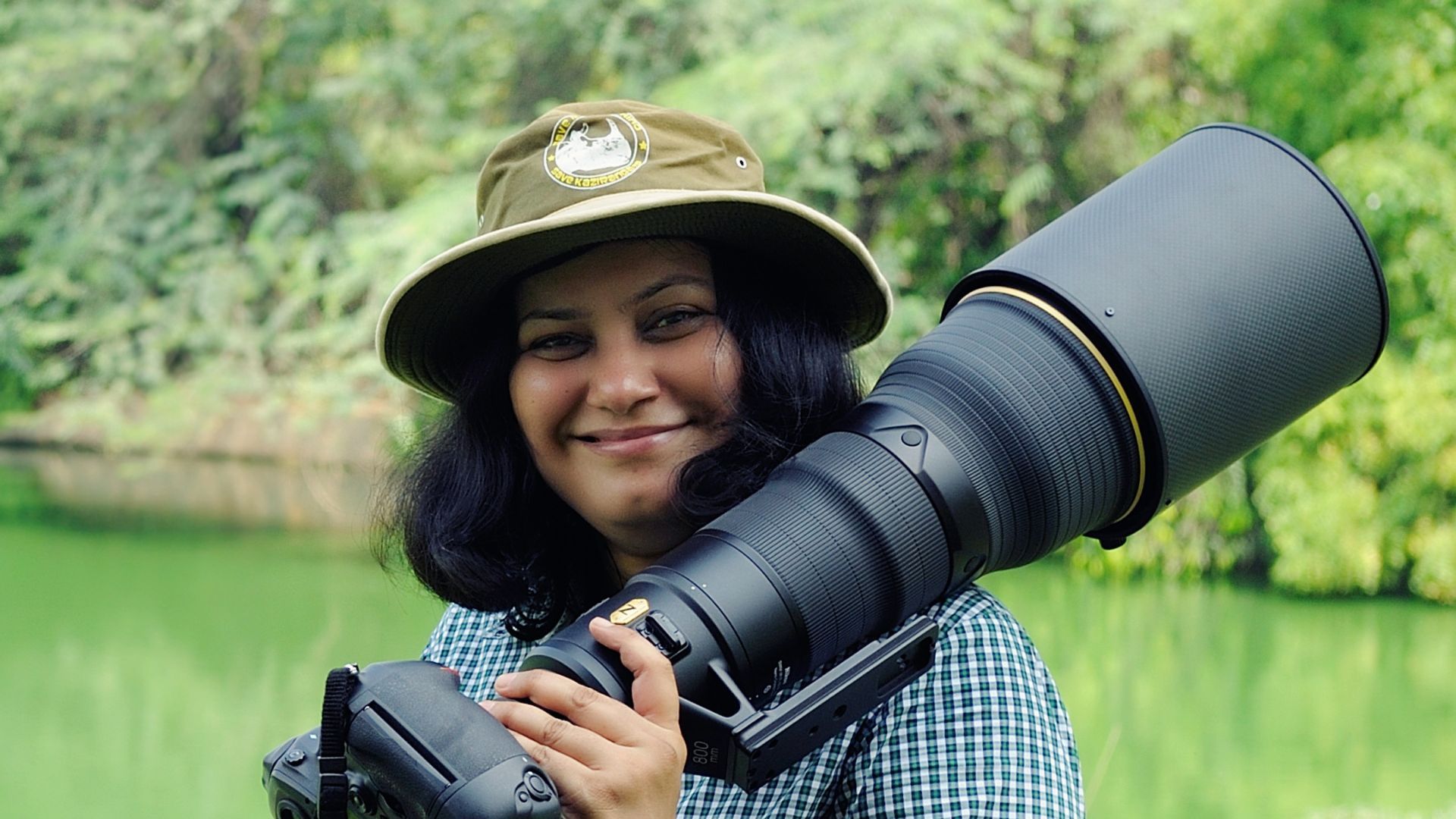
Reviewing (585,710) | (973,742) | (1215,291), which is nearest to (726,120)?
(1215,291)

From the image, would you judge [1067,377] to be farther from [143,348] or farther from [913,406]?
[143,348]

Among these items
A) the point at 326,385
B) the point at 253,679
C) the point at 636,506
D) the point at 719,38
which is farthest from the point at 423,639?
the point at 636,506

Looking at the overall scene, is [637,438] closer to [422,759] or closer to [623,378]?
[623,378]

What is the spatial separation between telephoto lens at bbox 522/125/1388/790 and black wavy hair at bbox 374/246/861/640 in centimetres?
9

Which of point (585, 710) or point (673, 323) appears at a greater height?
point (673, 323)

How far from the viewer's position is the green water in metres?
4.71

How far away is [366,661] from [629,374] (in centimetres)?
478

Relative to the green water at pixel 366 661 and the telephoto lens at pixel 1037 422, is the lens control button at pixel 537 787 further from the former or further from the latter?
the green water at pixel 366 661

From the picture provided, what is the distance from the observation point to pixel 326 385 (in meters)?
7.61

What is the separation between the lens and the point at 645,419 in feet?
3.92

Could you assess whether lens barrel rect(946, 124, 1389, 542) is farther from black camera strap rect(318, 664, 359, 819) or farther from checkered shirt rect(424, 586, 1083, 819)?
black camera strap rect(318, 664, 359, 819)

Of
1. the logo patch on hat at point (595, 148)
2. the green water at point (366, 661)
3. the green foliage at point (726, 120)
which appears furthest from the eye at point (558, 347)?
the green foliage at point (726, 120)

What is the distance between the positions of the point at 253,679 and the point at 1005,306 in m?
5.25

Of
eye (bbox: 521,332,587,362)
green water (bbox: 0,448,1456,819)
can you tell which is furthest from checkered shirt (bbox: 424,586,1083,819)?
green water (bbox: 0,448,1456,819)
